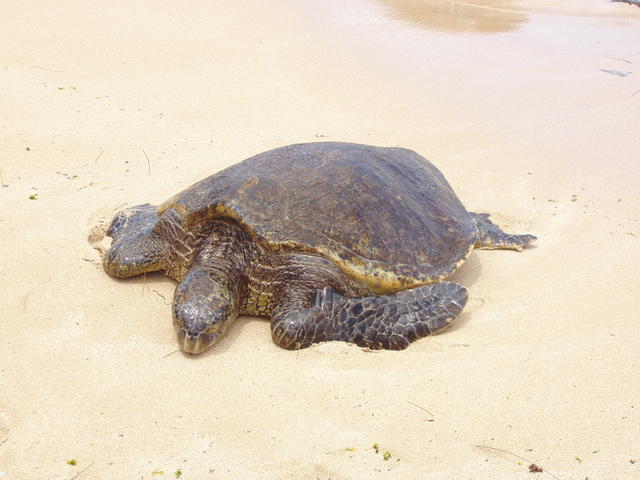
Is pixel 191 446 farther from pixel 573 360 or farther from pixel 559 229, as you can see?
pixel 559 229

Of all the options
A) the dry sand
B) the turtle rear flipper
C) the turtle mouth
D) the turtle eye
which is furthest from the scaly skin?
the turtle rear flipper

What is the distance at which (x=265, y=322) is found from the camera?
404cm

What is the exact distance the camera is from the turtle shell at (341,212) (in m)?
3.98

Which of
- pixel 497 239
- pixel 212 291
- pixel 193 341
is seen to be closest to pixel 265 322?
pixel 212 291

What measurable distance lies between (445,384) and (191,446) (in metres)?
1.34

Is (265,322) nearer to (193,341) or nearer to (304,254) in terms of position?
(304,254)

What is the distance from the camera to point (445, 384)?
329cm

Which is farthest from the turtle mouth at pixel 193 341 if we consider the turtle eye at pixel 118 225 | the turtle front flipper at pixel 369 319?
the turtle eye at pixel 118 225

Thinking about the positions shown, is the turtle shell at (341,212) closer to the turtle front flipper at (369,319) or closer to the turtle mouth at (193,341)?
the turtle front flipper at (369,319)

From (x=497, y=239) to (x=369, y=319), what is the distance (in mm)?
1838

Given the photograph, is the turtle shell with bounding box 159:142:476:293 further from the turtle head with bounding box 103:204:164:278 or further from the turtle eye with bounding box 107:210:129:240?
the turtle eye with bounding box 107:210:129:240

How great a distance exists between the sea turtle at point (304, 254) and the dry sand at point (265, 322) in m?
0.18

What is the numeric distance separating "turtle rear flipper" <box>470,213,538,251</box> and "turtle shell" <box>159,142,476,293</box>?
443 mm

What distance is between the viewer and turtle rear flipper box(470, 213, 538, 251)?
16.8 ft
